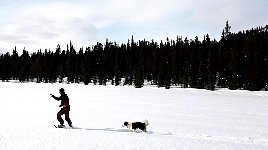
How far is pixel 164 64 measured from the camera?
284 feet

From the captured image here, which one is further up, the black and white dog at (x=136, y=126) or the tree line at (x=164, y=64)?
the tree line at (x=164, y=64)

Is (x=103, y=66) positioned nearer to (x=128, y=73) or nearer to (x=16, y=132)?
(x=128, y=73)

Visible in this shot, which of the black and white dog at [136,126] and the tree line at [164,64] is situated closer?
the black and white dog at [136,126]

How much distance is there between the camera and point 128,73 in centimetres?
9725

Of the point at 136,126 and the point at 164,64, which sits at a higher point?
the point at 164,64

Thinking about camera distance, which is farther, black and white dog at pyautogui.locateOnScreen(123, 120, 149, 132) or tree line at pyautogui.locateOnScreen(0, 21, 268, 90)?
tree line at pyautogui.locateOnScreen(0, 21, 268, 90)

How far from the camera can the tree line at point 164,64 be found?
2815 inches

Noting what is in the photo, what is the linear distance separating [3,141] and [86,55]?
99508 mm

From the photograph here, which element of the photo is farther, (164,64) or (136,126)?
(164,64)

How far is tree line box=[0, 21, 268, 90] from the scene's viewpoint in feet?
235

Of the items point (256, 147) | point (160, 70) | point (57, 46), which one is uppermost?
point (57, 46)

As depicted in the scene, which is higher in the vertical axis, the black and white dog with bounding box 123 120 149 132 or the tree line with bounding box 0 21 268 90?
the tree line with bounding box 0 21 268 90

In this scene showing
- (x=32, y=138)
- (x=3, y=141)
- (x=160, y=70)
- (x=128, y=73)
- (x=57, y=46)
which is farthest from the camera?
(x=57, y=46)

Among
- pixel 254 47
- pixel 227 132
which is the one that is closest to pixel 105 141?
pixel 227 132
